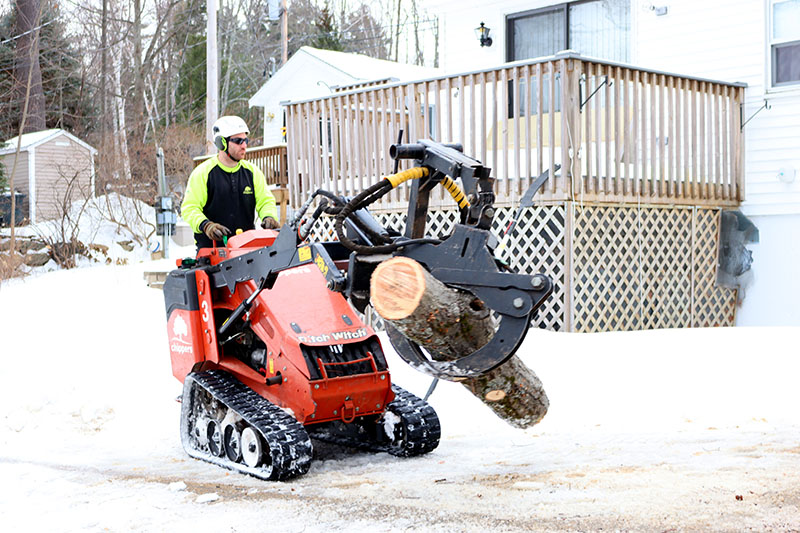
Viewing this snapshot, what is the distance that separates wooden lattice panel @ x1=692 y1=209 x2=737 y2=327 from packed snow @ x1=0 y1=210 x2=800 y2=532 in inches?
78.3

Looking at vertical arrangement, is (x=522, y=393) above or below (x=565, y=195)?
below

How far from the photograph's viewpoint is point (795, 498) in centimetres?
463

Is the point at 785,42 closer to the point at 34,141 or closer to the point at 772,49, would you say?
the point at 772,49

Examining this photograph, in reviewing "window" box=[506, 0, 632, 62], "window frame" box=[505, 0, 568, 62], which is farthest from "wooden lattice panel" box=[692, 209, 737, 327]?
"window frame" box=[505, 0, 568, 62]

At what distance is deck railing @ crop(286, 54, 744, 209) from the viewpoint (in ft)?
34.7

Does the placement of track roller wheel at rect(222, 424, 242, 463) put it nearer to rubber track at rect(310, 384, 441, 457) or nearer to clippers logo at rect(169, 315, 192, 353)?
rubber track at rect(310, 384, 441, 457)

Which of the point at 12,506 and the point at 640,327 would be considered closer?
the point at 12,506

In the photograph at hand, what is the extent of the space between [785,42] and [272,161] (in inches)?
462

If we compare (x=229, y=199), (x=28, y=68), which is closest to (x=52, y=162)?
(x=28, y=68)

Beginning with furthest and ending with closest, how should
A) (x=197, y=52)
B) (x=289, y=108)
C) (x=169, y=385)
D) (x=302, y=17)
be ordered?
(x=302, y=17), (x=197, y=52), (x=289, y=108), (x=169, y=385)

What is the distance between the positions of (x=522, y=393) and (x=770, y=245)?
855 centimetres

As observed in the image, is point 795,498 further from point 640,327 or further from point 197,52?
point 197,52

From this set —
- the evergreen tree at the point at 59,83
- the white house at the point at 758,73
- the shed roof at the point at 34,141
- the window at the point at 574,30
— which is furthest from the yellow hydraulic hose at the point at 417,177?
the evergreen tree at the point at 59,83

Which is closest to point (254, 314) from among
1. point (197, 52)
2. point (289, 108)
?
point (289, 108)
